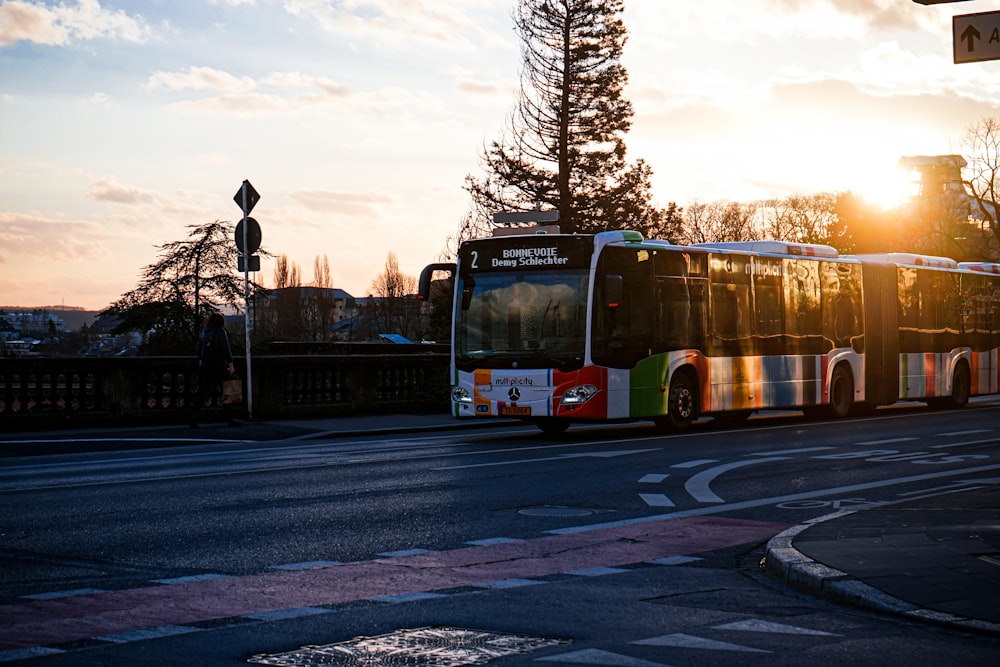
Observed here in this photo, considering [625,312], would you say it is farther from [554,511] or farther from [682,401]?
[554,511]

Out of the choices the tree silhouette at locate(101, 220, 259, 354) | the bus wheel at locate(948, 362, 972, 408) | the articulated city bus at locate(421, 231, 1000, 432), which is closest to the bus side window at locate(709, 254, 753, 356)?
the articulated city bus at locate(421, 231, 1000, 432)

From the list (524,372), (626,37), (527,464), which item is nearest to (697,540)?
(527,464)

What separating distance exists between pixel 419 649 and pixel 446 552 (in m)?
3.20

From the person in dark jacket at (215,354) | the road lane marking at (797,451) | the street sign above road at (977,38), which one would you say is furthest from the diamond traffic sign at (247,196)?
the street sign above road at (977,38)

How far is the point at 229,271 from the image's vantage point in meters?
52.2

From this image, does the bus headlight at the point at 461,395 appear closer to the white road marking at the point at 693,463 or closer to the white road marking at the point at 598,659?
the white road marking at the point at 693,463

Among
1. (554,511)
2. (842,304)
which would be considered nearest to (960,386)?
(842,304)

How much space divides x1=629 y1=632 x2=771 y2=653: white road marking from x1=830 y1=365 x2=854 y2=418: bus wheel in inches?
816

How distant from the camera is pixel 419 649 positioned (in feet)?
19.9

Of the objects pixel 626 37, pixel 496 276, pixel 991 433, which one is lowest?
pixel 991 433

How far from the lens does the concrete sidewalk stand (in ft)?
22.9

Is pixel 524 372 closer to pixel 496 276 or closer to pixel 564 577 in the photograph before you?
pixel 496 276

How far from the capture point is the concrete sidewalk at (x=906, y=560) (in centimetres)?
698

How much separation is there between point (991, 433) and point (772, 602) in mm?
15248
